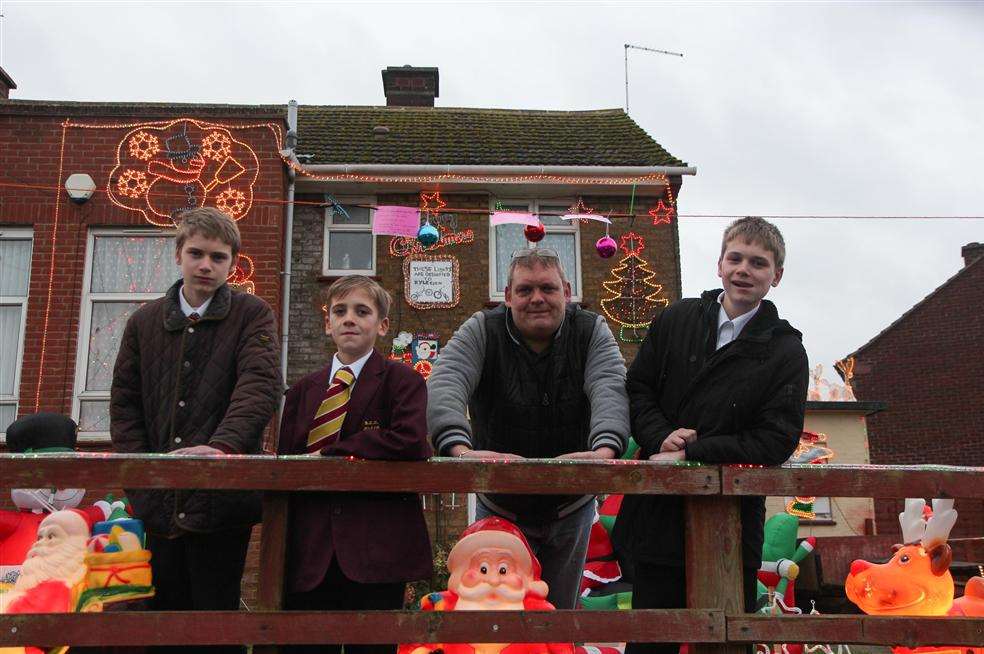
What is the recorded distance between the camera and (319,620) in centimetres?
278

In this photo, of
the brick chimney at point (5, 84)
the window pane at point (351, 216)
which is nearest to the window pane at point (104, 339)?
the window pane at point (351, 216)

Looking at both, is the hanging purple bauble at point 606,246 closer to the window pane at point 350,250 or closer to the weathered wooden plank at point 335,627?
the window pane at point 350,250

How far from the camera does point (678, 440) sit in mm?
3129

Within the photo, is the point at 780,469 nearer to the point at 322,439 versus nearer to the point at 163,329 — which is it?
the point at 322,439

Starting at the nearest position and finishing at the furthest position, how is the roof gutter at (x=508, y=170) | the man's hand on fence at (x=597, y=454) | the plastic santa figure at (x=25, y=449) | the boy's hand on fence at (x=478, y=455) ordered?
1. the boy's hand on fence at (x=478, y=455)
2. the man's hand on fence at (x=597, y=454)
3. the plastic santa figure at (x=25, y=449)
4. the roof gutter at (x=508, y=170)

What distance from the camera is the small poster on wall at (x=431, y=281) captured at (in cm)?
1216

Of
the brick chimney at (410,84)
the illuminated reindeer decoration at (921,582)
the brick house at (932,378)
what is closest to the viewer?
the illuminated reindeer decoration at (921,582)

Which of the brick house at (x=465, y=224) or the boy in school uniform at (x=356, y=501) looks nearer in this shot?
the boy in school uniform at (x=356, y=501)

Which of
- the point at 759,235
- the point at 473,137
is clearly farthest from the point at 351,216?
the point at 759,235

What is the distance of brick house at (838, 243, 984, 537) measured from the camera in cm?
2166

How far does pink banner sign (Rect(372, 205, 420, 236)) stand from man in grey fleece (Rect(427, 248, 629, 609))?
8.13 meters

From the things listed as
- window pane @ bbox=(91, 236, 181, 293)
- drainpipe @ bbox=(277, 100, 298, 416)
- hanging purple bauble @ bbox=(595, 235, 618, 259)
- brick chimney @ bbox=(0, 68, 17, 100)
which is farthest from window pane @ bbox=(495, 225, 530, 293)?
brick chimney @ bbox=(0, 68, 17, 100)

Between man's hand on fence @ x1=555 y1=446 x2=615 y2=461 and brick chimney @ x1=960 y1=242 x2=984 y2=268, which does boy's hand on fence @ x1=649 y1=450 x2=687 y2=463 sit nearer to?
man's hand on fence @ x1=555 y1=446 x2=615 y2=461

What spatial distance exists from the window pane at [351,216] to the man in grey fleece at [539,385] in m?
9.22
